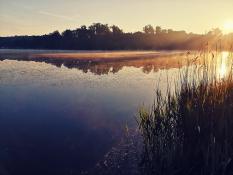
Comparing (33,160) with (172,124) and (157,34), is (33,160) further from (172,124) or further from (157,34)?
(157,34)

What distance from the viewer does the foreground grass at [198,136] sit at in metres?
5.19

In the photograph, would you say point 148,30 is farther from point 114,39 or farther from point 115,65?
point 115,65

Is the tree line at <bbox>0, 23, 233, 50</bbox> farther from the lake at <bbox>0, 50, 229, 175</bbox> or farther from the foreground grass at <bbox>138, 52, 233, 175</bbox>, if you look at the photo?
the foreground grass at <bbox>138, 52, 233, 175</bbox>

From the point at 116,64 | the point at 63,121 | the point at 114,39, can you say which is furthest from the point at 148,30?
the point at 63,121

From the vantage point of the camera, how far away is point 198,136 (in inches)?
216

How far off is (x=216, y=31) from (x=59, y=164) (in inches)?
161

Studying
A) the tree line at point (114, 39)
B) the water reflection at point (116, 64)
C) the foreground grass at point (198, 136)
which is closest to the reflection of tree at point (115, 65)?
the water reflection at point (116, 64)

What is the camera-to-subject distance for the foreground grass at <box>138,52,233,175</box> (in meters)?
5.19

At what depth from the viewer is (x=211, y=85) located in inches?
235

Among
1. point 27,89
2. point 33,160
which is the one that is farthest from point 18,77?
point 33,160

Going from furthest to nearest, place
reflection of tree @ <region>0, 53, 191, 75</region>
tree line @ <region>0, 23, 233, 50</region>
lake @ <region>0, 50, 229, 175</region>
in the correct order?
tree line @ <region>0, 23, 233, 50</region> < reflection of tree @ <region>0, 53, 191, 75</region> < lake @ <region>0, 50, 229, 175</region>

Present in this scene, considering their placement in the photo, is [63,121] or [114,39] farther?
[114,39]

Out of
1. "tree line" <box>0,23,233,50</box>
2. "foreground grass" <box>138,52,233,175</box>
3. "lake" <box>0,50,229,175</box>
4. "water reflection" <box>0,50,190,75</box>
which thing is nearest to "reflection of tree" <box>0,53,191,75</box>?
"water reflection" <box>0,50,190,75</box>

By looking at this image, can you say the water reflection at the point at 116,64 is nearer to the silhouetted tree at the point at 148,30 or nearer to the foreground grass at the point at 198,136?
the foreground grass at the point at 198,136
